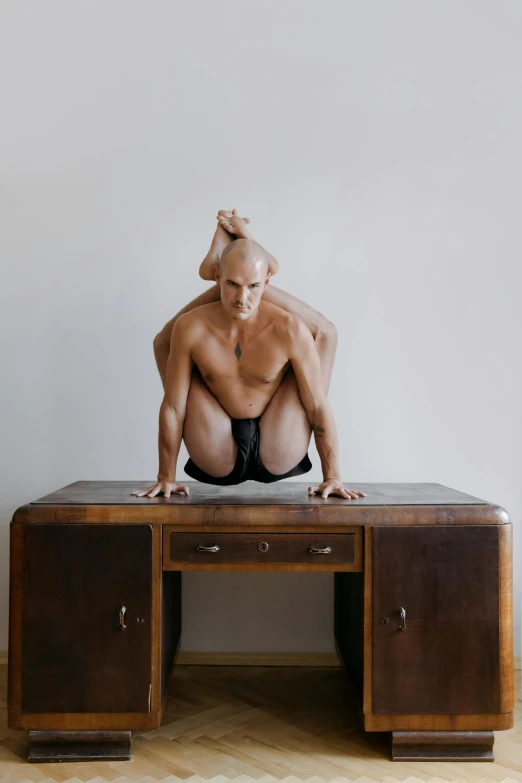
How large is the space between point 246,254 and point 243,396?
41cm

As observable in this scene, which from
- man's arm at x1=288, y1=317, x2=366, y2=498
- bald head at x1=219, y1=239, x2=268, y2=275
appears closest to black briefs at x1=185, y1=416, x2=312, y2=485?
man's arm at x1=288, y1=317, x2=366, y2=498

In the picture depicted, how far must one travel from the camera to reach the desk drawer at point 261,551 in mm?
1874

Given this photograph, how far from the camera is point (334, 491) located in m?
2.04

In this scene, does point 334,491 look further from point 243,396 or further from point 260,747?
point 260,747

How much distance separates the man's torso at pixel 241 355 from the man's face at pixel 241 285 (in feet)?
0.28

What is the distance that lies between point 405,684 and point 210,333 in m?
1.07

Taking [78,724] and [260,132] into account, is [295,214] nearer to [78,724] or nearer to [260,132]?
[260,132]

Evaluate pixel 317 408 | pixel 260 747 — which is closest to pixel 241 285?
pixel 317 408

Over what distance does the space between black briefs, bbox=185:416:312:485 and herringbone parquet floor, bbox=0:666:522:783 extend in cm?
70

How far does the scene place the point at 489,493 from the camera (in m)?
2.69

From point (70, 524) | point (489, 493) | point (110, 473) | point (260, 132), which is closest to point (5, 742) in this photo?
point (70, 524)

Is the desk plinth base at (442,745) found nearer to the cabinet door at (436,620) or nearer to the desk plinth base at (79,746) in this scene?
the cabinet door at (436,620)

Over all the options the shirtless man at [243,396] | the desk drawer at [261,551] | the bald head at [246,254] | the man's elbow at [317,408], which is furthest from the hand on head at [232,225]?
the desk drawer at [261,551]

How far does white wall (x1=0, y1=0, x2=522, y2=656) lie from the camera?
2.69 meters
